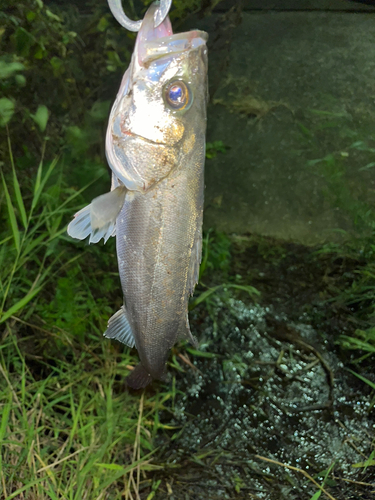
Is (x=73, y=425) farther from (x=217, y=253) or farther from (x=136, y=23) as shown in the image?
(x=136, y=23)

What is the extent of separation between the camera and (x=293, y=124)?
3.53 metres

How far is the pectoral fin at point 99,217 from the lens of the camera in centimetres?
112

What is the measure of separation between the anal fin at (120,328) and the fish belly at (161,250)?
6 cm

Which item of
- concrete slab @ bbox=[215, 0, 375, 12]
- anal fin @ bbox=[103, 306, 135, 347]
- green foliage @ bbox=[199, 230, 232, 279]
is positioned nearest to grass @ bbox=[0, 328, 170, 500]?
anal fin @ bbox=[103, 306, 135, 347]

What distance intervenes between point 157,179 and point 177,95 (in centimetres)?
30

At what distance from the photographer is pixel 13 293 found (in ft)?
7.29

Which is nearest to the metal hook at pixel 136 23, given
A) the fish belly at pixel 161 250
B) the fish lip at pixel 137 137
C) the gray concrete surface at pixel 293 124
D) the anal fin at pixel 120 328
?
the fish lip at pixel 137 137

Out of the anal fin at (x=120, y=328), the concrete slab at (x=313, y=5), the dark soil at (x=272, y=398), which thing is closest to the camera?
the anal fin at (x=120, y=328)

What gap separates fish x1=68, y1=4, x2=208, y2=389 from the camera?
1.10 meters

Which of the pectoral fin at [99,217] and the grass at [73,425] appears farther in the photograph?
the grass at [73,425]

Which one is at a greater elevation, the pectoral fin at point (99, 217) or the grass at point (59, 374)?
the pectoral fin at point (99, 217)

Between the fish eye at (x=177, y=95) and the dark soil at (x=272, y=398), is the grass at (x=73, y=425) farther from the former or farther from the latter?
the fish eye at (x=177, y=95)

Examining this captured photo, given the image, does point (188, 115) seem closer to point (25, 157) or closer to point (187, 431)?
point (25, 157)

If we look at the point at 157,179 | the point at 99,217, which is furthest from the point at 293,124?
the point at 99,217
